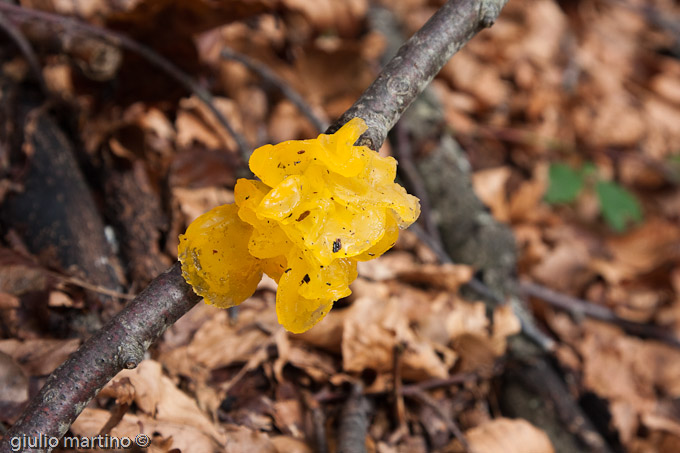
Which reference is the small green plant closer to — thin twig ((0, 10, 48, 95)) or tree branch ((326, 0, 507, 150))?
tree branch ((326, 0, 507, 150))

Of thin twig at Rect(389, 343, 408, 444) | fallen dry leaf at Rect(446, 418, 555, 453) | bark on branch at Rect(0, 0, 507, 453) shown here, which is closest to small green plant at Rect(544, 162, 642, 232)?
fallen dry leaf at Rect(446, 418, 555, 453)

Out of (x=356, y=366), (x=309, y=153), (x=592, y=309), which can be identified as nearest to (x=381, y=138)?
(x=309, y=153)

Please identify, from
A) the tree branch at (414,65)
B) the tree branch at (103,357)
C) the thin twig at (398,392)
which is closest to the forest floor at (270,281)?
the thin twig at (398,392)

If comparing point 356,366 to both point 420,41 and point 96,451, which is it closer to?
point 96,451

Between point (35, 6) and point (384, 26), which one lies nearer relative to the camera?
point (35, 6)

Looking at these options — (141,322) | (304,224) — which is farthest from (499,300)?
(141,322)
